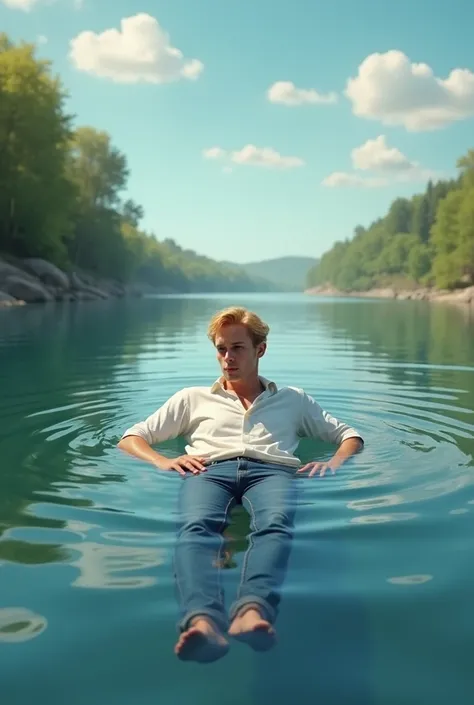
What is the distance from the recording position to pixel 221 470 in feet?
15.0

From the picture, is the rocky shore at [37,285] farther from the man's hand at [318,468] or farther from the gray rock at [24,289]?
the man's hand at [318,468]

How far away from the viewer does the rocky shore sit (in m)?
38.9

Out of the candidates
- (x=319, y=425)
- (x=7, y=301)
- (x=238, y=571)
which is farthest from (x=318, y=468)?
(x=7, y=301)

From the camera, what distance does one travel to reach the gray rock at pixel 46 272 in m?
44.4

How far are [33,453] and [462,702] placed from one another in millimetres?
4696

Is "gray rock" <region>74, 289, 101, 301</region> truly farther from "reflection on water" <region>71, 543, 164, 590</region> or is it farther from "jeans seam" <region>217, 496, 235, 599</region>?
"reflection on water" <region>71, 543, 164, 590</region>

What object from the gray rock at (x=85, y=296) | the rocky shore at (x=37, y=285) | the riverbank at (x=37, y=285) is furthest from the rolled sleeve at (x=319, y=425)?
the gray rock at (x=85, y=296)

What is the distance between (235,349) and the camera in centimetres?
502

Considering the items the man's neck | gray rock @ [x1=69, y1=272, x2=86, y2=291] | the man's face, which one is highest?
gray rock @ [x1=69, y1=272, x2=86, y2=291]

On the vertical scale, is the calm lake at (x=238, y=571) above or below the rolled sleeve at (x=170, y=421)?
below

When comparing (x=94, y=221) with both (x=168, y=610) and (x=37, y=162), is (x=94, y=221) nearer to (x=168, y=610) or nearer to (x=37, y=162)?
(x=37, y=162)

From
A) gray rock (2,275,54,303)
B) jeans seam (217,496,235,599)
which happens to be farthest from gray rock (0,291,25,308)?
jeans seam (217,496,235,599)

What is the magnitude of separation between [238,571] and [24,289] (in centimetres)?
3878

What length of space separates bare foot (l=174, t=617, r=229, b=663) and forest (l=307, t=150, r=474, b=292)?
208 feet
